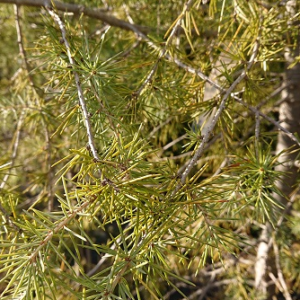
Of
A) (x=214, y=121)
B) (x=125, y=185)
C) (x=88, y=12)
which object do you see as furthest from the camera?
(x=88, y=12)

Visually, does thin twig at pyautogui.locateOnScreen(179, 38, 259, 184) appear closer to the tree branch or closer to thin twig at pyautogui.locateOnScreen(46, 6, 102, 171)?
thin twig at pyautogui.locateOnScreen(46, 6, 102, 171)

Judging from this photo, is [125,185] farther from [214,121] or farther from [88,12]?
[88,12]

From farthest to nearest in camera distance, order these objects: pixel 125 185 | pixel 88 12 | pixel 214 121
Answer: pixel 88 12 → pixel 214 121 → pixel 125 185

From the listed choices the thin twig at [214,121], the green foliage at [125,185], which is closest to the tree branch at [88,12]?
the green foliage at [125,185]

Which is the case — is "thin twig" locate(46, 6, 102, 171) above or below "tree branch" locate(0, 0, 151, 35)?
below

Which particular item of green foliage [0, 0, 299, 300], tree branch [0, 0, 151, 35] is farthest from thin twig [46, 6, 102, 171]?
tree branch [0, 0, 151, 35]

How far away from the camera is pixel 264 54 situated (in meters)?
0.51

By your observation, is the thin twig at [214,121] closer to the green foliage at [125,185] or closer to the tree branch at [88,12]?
the green foliage at [125,185]

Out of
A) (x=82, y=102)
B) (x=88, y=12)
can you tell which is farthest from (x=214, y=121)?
(x=88, y=12)

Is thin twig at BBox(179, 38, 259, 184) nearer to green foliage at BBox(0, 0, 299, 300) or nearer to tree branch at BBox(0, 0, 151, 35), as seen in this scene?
green foliage at BBox(0, 0, 299, 300)

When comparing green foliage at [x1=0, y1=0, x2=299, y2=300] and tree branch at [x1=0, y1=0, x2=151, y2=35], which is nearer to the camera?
green foliage at [x1=0, y1=0, x2=299, y2=300]

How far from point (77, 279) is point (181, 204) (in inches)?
4.5

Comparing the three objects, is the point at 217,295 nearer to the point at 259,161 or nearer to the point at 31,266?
the point at 259,161

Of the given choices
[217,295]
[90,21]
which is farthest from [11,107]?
[217,295]
